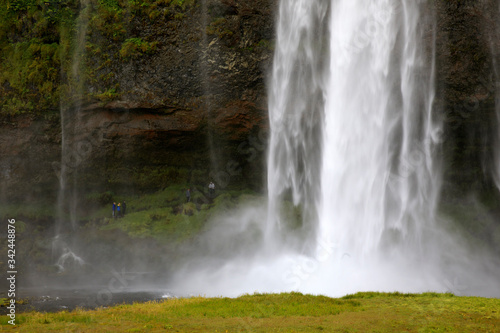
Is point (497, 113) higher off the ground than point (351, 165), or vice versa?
point (497, 113)

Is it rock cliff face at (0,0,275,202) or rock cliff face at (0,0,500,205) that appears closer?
rock cliff face at (0,0,500,205)

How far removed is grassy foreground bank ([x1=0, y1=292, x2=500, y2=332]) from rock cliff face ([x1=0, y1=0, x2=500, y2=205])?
15039 mm

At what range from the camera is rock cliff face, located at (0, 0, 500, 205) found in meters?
26.6

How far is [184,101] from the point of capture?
2816 cm

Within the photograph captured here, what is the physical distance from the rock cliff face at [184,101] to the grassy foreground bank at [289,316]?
49.3 ft

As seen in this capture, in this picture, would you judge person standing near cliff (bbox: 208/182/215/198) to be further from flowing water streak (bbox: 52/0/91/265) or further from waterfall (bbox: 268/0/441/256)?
flowing water streak (bbox: 52/0/91/265)

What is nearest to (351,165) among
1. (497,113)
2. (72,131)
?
(497,113)

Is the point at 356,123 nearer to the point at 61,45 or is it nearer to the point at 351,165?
the point at 351,165

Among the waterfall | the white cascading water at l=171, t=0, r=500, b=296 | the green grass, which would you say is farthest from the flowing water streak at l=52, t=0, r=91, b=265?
the waterfall

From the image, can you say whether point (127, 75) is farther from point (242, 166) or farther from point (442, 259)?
point (442, 259)

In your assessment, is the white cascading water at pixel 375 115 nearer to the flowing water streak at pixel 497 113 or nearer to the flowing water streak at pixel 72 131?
the flowing water streak at pixel 497 113

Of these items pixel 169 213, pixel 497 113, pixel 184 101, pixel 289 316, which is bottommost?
pixel 289 316

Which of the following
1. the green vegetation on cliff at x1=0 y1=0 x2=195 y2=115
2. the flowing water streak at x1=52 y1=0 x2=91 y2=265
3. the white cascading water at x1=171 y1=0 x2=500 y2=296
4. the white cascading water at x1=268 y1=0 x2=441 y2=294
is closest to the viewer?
the white cascading water at x1=171 y1=0 x2=500 y2=296

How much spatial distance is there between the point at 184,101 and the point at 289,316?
706 inches
